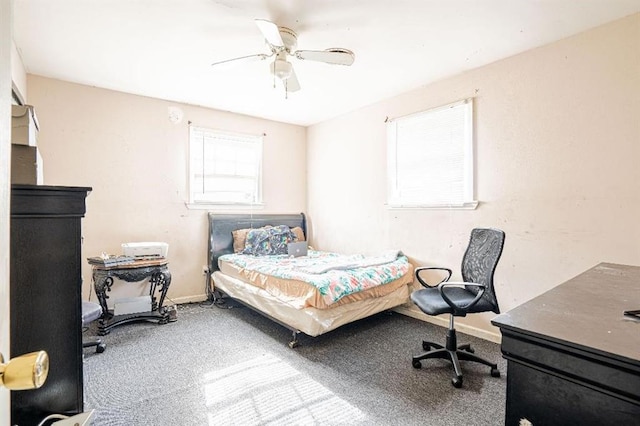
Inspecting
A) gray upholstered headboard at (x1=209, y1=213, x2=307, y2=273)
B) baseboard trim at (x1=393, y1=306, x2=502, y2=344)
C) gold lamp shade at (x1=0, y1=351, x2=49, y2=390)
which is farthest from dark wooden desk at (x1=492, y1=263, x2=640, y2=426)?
gray upholstered headboard at (x1=209, y1=213, x2=307, y2=273)

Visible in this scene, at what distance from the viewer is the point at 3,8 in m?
0.62

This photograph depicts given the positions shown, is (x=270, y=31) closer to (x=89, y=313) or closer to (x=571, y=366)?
(x=571, y=366)

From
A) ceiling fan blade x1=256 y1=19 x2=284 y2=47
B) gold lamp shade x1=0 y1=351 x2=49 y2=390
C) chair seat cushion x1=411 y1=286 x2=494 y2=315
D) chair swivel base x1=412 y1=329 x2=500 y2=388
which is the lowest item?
chair swivel base x1=412 y1=329 x2=500 y2=388

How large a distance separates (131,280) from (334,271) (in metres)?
2.03

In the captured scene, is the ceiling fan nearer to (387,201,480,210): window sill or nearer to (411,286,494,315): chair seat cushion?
(387,201,480,210): window sill

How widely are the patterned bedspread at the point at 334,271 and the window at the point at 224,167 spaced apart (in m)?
0.97

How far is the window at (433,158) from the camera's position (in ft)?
9.91

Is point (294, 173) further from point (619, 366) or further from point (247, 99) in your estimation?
point (619, 366)

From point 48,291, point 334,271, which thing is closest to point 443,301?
point 334,271

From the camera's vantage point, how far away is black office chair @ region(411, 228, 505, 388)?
2139 millimetres

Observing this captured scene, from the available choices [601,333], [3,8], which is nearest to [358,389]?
[601,333]

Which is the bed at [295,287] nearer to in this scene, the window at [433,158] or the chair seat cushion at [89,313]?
the window at [433,158]

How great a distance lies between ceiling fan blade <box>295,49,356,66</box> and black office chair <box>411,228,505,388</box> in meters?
1.67

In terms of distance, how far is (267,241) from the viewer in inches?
160
